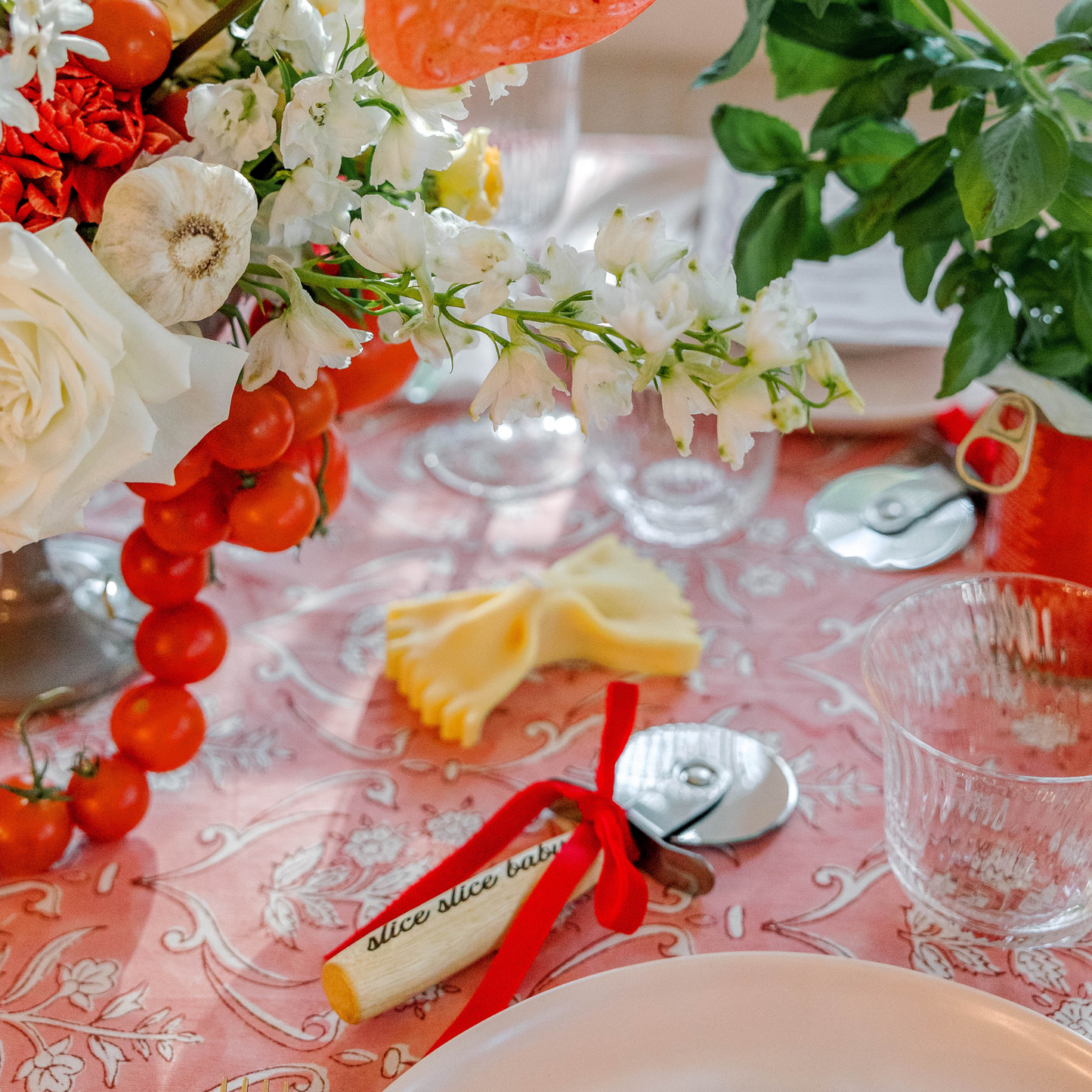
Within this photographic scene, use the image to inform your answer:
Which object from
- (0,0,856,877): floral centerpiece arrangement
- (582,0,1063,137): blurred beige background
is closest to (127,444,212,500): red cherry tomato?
(0,0,856,877): floral centerpiece arrangement

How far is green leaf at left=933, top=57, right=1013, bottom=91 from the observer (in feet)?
1.56

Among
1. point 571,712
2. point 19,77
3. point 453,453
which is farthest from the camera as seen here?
point 453,453

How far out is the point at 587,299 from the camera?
37 centimetres

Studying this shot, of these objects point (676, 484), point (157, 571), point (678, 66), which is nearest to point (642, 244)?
point (157, 571)

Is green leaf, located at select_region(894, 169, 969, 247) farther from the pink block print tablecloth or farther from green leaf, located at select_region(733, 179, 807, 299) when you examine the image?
the pink block print tablecloth

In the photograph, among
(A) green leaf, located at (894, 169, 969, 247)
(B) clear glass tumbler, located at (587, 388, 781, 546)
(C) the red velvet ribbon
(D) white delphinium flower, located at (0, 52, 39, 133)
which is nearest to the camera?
(D) white delphinium flower, located at (0, 52, 39, 133)

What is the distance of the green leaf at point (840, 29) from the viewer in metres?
0.53

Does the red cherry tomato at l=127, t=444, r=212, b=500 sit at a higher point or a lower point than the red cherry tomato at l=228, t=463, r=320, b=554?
higher

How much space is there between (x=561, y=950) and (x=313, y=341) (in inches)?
10.1

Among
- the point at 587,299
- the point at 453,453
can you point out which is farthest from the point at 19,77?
the point at 453,453

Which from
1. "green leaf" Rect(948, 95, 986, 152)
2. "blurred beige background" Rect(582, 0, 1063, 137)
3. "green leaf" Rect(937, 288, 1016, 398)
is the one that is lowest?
"blurred beige background" Rect(582, 0, 1063, 137)

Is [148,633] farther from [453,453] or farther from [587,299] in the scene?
[453,453]

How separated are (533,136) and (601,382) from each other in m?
0.47

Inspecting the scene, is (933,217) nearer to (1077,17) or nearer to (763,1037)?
(1077,17)
